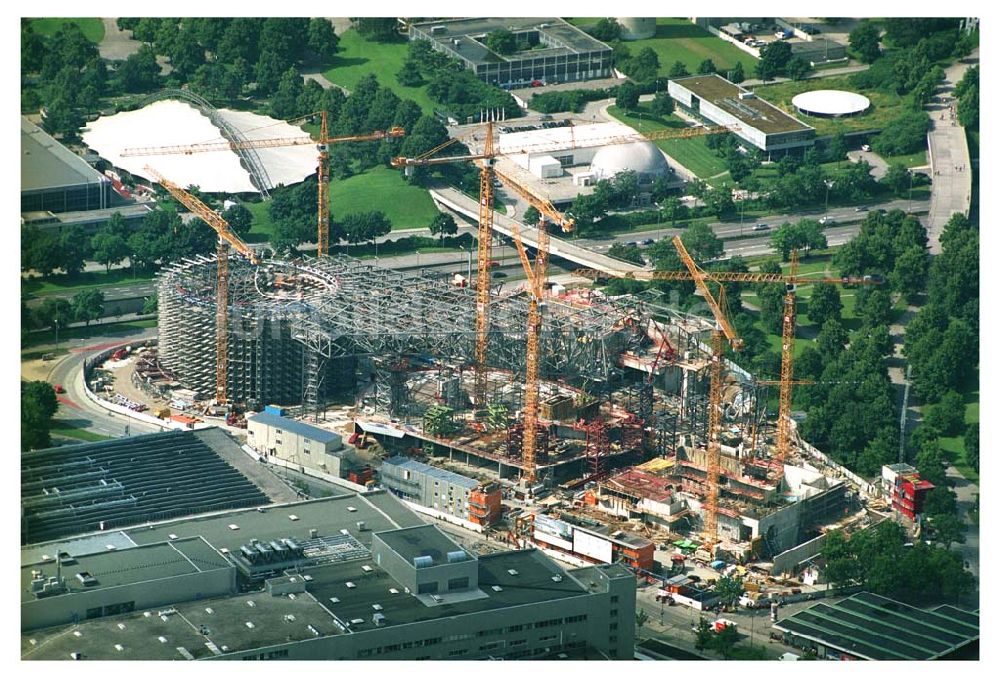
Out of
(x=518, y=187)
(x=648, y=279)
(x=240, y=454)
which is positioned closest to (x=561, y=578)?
(x=240, y=454)

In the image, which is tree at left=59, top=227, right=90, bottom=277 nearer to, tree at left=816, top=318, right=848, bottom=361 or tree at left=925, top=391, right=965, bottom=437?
tree at left=816, top=318, right=848, bottom=361

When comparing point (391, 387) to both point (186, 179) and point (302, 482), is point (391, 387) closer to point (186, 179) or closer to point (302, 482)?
point (302, 482)

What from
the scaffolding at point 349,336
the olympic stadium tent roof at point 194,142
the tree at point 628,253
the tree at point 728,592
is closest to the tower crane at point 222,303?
the scaffolding at point 349,336

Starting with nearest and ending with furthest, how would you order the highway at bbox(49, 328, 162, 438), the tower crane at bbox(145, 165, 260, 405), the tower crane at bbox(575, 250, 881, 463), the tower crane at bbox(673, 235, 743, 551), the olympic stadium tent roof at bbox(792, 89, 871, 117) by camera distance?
the tower crane at bbox(673, 235, 743, 551) → the tower crane at bbox(575, 250, 881, 463) → the highway at bbox(49, 328, 162, 438) → the tower crane at bbox(145, 165, 260, 405) → the olympic stadium tent roof at bbox(792, 89, 871, 117)

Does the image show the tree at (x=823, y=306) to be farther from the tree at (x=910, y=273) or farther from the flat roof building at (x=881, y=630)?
the flat roof building at (x=881, y=630)

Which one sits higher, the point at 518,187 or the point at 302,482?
the point at 518,187

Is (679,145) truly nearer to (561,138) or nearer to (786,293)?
(561,138)

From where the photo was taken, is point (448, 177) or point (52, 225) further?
point (448, 177)

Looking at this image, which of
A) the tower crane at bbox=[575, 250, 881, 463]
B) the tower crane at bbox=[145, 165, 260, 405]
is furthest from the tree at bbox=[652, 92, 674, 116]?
the tower crane at bbox=[145, 165, 260, 405]
